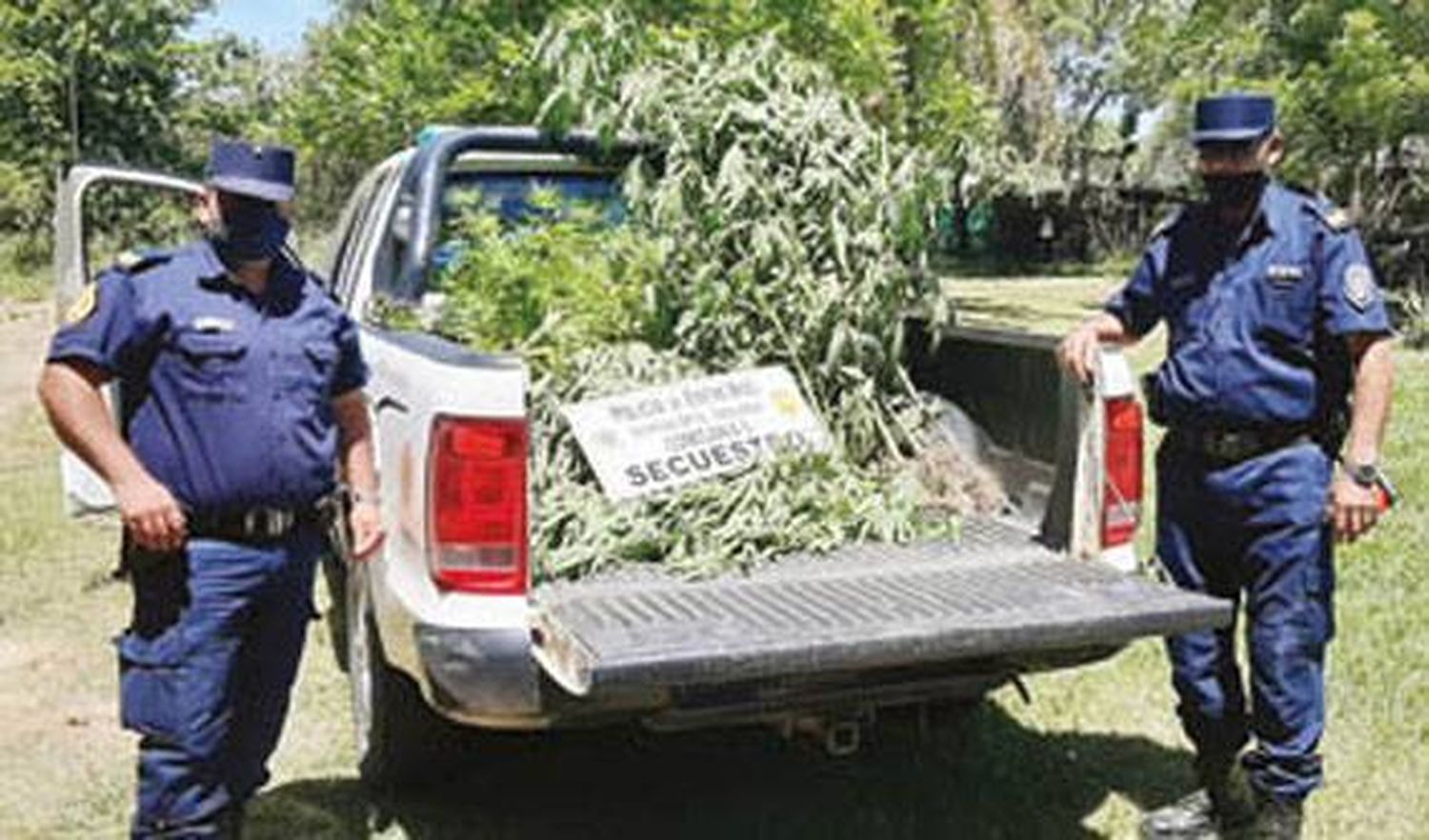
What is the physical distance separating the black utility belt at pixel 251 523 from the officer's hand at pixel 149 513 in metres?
0.10

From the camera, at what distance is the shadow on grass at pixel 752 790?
4.34 m

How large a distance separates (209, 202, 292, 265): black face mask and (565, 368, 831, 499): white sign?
3.52ft

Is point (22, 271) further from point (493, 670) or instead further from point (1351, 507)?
point (1351, 507)

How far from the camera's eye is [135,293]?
10.6 ft

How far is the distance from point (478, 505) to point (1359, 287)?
7.21ft

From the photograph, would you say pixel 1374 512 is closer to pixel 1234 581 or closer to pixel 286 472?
pixel 1234 581

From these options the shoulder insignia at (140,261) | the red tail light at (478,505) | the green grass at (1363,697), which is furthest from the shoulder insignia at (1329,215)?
the shoulder insignia at (140,261)

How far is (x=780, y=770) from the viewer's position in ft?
15.7

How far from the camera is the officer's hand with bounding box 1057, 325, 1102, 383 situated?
3.87 m

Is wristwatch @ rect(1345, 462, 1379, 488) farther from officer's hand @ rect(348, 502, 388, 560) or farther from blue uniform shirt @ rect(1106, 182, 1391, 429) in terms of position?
officer's hand @ rect(348, 502, 388, 560)

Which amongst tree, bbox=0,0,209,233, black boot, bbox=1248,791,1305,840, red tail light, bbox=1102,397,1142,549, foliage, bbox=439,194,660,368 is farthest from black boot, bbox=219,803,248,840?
tree, bbox=0,0,209,233

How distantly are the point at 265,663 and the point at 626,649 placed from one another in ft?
3.06

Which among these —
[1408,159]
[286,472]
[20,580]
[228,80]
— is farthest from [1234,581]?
[228,80]

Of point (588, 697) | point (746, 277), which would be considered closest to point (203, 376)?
point (588, 697)
